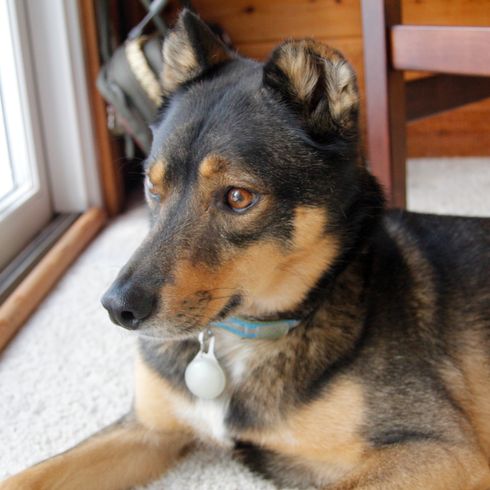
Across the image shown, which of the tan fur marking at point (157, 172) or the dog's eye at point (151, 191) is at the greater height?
the tan fur marking at point (157, 172)

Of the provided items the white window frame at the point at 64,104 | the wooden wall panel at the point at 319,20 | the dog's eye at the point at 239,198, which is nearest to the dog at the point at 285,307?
the dog's eye at the point at 239,198

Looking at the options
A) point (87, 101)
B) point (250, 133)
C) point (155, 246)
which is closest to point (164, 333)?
point (155, 246)

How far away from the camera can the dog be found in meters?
1.28

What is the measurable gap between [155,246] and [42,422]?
718mm

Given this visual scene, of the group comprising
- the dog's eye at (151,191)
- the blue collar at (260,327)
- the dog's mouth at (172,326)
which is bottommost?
the blue collar at (260,327)

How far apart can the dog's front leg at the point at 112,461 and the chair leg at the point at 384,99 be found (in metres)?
0.90

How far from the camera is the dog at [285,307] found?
128 cm

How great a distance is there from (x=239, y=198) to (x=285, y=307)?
0.27 meters

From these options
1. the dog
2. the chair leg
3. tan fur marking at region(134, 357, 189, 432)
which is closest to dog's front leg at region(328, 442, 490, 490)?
the dog

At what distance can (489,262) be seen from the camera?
1596mm

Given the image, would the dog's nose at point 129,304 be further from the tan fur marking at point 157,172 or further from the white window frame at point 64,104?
the white window frame at point 64,104

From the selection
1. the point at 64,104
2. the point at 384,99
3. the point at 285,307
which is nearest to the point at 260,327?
the point at 285,307

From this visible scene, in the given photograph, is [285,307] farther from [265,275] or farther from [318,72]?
[318,72]

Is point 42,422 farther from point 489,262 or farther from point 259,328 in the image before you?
point 489,262
